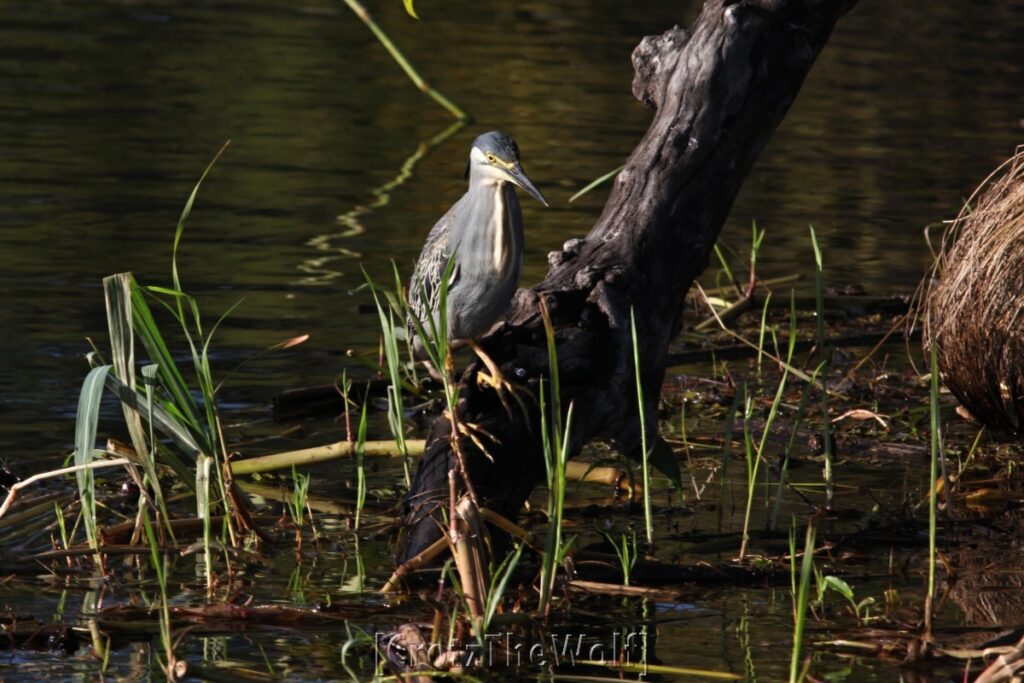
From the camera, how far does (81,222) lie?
28.8 ft

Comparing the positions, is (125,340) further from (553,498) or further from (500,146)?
(500,146)

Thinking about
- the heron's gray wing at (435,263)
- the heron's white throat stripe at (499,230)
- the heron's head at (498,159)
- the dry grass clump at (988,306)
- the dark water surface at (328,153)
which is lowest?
the dark water surface at (328,153)

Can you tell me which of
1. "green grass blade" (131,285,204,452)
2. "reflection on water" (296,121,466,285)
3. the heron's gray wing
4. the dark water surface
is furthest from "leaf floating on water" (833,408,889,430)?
"green grass blade" (131,285,204,452)

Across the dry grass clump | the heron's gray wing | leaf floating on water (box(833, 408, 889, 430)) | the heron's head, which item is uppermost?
the heron's head

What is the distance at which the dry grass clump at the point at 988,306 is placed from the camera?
543 centimetres

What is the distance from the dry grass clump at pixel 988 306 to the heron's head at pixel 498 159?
160 cm

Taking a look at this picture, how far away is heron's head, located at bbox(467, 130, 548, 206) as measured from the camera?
443cm

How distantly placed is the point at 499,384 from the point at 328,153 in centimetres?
731

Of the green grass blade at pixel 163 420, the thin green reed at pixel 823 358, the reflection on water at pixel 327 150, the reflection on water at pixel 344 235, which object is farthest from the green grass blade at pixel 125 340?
the reflection on water at pixel 344 235

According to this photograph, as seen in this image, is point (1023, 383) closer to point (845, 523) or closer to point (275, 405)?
point (845, 523)

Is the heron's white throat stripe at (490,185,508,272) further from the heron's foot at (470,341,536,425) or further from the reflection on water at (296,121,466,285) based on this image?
the reflection on water at (296,121,466,285)

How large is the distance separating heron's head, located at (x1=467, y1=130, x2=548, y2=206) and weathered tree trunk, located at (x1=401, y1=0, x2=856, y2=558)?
0.36m

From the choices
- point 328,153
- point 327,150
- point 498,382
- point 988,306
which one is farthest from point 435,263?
point 327,150

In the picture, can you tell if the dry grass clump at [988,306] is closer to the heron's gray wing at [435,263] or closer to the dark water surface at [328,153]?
the heron's gray wing at [435,263]
